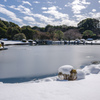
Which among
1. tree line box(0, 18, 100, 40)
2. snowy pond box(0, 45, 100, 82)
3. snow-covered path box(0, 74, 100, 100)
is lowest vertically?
snowy pond box(0, 45, 100, 82)

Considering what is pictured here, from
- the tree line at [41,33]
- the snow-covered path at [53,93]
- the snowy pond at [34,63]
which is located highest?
the tree line at [41,33]

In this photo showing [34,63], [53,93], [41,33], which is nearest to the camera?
[53,93]

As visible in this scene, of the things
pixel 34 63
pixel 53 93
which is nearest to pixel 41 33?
pixel 34 63

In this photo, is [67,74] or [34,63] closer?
[67,74]

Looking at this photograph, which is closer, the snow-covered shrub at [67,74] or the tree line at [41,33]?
the snow-covered shrub at [67,74]

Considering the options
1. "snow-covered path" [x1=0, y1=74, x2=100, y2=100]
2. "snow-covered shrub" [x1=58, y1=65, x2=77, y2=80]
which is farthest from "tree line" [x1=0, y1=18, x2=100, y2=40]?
"snow-covered path" [x1=0, y1=74, x2=100, y2=100]

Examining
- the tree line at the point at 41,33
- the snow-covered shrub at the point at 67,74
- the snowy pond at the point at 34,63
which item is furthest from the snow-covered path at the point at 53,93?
the tree line at the point at 41,33

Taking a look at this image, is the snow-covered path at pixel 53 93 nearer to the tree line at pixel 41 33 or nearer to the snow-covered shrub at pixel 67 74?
the snow-covered shrub at pixel 67 74

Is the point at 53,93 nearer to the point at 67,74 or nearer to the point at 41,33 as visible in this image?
the point at 67,74

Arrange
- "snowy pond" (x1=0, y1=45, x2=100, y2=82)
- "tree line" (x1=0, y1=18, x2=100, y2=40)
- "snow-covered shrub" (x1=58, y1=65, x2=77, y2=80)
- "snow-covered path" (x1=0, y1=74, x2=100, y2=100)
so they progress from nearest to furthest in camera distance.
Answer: "snow-covered path" (x1=0, y1=74, x2=100, y2=100)
"snow-covered shrub" (x1=58, y1=65, x2=77, y2=80)
"snowy pond" (x1=0, y1=45, x2=100, y2=82)
"tree line" (x1=0, y1=18, x2=100, y2=40)

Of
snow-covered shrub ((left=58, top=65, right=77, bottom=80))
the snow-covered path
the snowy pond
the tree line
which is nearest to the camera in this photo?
the snow-covered path

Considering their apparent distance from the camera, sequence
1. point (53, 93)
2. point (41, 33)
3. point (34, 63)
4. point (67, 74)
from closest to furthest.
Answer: point (53, 93) → point (67, 74) → point (34, 63) → point (41, 33)

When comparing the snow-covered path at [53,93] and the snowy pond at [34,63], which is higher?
the snow-covered path at [53,93]

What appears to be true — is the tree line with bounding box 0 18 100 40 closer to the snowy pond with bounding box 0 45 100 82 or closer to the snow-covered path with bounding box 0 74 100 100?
the snowy pond with bounding box 0 45 100 82
